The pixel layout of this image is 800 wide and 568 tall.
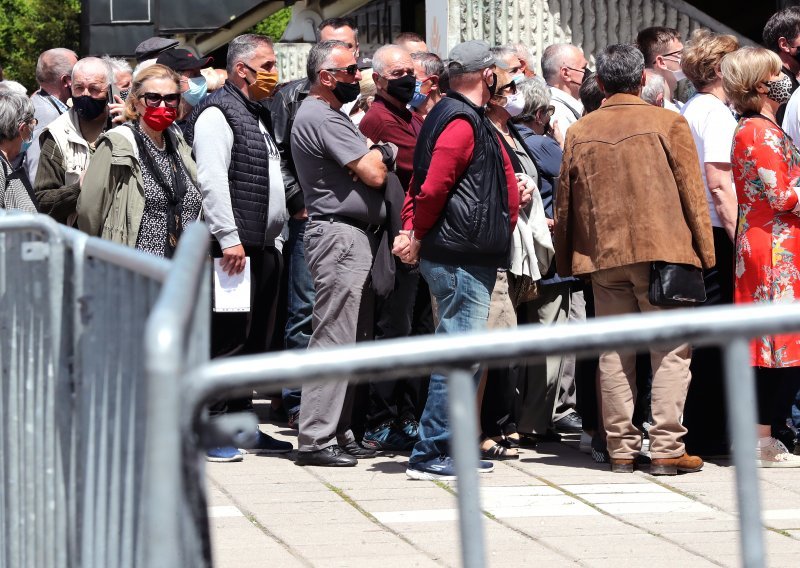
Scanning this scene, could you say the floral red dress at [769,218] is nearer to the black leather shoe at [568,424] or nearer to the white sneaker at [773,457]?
the white sneaker at [773,457]

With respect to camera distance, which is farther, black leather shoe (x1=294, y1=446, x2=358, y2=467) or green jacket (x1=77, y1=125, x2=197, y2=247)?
black leather shoe (x1=294, y1=446, x2=358, y2=467)

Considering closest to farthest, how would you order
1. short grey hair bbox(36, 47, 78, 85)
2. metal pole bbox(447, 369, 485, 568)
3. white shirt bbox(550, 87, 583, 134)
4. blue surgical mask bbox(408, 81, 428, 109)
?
metal pole bbox(447, 369, 485, 568)
blue surgical mask bbox(408, 81, 428, 109)
white shirt bbox(550, 87, 583, 134)
short grey hair bbox(36, 47, 78, 85)

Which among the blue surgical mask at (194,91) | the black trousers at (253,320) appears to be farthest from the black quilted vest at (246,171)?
the blue surgical mask at (194,91)

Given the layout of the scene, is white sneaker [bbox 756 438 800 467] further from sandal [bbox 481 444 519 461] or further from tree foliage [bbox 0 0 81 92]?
tree foliage [bbox 0 0 81 92]

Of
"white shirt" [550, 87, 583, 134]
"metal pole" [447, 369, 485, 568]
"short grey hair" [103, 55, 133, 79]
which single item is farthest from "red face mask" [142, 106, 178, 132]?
"metal pole" [447, 369, 485, 568]

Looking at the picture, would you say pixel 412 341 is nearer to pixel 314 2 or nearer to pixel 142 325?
pixel 142 325

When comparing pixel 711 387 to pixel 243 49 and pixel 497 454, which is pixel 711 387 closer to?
pixel 497 454

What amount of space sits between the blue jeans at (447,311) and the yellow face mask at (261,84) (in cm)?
148

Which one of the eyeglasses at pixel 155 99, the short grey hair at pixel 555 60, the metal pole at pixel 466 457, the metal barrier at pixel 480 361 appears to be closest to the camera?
the metal barrier at pixel 480 361

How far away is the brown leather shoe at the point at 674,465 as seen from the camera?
6.31 meters

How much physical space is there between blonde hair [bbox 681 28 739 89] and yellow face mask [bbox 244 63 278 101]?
2.10 meters

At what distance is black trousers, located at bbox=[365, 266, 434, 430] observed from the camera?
6.94 metres

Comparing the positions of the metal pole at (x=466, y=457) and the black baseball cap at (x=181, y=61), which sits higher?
the black baseball cap at (x=181, y=61)

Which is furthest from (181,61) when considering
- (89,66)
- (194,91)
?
(89,66)
